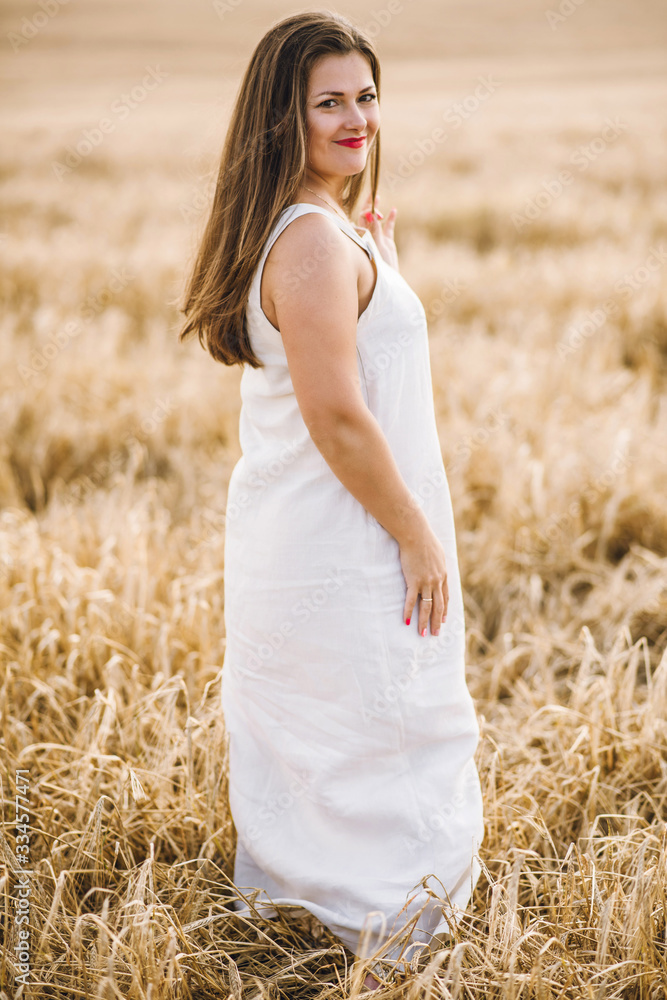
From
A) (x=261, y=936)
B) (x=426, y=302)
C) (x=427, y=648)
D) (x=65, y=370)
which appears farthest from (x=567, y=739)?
(x=426, y=302)

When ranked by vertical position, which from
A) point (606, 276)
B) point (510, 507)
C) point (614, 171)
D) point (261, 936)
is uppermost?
point (614, 171)

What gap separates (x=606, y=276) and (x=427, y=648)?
5.24 metres

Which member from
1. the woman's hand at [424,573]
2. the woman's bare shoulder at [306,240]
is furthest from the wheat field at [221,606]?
the woman's hand at [424,573]

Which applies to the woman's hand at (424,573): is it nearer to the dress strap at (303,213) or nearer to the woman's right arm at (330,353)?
the woman's right arm at (330,353)

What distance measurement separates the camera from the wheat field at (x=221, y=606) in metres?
1.54

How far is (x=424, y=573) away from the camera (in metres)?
1.48

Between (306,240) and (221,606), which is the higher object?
(306,240)

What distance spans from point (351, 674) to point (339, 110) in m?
1.09

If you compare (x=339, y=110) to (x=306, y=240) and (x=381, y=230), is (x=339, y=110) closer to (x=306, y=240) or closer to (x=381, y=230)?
(x=306, y=240)

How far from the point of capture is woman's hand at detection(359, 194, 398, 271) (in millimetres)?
1796

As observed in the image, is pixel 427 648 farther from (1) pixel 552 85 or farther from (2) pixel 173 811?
(1) pixel 552 85

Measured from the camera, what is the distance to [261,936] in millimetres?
1651

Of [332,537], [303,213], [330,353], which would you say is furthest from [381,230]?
[332,537]

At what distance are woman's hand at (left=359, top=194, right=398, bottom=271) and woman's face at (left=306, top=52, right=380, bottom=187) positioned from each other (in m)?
0.36
